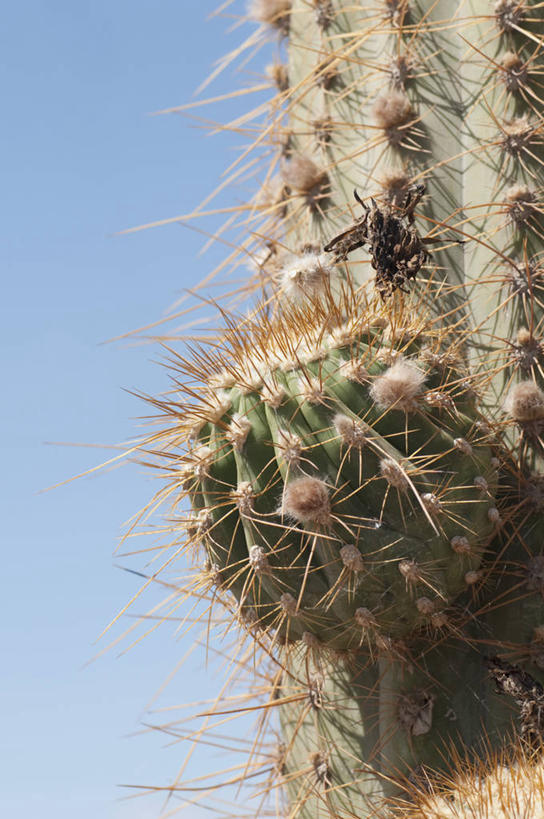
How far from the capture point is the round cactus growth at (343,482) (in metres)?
2.27

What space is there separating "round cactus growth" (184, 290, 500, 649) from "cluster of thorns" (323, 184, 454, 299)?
94 millimetres

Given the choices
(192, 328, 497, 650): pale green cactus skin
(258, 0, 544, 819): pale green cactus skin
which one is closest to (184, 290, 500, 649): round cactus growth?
(192, 328, 497, 650): pale green cactus skin

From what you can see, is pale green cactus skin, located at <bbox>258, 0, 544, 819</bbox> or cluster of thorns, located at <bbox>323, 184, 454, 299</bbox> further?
pale green cactus skin, located at <bbox>258, 0, 544, 819</bbox>

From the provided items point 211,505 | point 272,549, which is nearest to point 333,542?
point 272,549

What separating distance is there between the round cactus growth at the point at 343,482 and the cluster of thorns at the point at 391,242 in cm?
9

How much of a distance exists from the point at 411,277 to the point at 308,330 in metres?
0.26

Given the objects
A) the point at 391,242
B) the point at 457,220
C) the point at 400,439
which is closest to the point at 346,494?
the point at 400,439

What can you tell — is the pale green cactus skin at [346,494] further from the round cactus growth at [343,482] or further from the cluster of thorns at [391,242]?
the cluster of thorns at [391,242]

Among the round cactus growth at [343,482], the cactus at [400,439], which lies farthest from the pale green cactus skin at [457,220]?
the round cactus growth at [343,482]

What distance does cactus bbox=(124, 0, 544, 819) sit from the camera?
7.50 feet

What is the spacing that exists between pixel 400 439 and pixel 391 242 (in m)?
0.42

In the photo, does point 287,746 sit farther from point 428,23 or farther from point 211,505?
point 428,23

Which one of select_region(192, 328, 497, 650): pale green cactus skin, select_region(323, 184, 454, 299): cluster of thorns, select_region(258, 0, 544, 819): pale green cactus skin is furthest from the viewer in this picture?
select_region(258, 0, 544, 819): pale green cactus skin

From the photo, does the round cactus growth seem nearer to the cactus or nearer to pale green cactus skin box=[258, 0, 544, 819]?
the cactus
